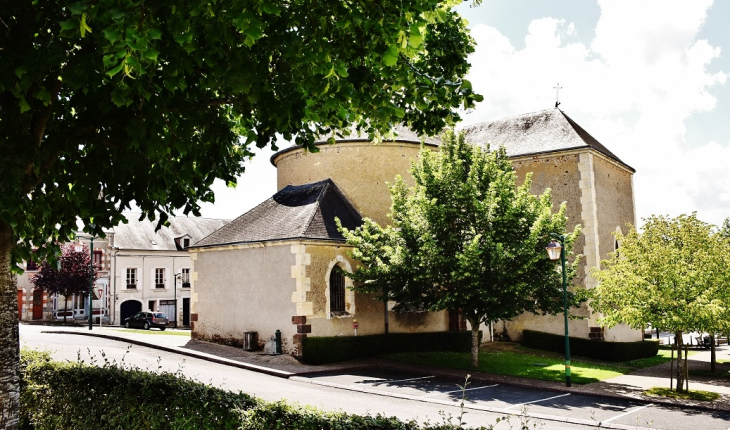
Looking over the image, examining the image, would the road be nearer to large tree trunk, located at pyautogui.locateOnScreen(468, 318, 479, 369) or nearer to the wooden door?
large tree trunk, located at pyautogui.locateOnScreen(468, 318, 479, 369)

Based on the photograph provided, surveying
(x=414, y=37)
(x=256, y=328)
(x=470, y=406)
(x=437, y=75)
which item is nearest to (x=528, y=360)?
(x=470, y=406)

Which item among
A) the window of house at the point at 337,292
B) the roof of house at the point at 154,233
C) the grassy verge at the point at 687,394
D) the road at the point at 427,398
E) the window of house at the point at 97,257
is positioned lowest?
the grassy verge at the point at 687,394

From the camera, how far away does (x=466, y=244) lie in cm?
1794

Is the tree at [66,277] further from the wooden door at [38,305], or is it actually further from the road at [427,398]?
the road at [427,398]

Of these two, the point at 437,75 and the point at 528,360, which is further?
the point at 528,360

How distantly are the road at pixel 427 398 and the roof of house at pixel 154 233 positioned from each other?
24.4 m

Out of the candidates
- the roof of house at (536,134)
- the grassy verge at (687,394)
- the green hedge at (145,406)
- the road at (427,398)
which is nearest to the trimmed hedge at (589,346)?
the grassy verge at (687,394)

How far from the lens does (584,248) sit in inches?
958

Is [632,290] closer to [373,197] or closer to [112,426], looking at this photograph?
[373,197]

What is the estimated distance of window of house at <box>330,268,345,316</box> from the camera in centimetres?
2119

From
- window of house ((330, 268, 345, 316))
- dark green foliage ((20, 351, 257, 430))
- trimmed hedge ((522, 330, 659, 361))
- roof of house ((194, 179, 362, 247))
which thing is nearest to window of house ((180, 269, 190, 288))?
roof of house ((194, 179, 362, 247))

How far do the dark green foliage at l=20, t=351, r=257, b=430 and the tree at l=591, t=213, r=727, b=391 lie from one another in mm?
12254

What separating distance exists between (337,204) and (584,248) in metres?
10.7

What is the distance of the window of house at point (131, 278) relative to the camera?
41656mm
